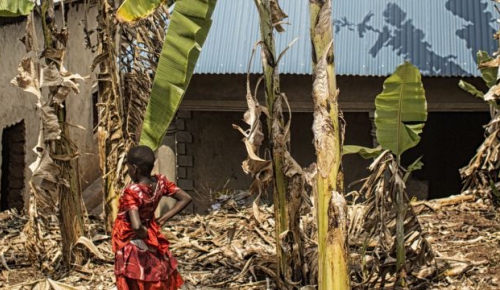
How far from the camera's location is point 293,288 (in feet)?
27.5

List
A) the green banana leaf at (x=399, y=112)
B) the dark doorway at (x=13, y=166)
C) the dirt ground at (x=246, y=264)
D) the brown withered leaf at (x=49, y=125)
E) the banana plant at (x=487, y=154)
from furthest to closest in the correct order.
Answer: the dark doorway at (x=13, y=166) → the banana plant at (x=487, y=154) → the dirt ground at (x=246, y=264) → the brown withered leaf at (x=49, y=125) → the green banana leaf at (x=399, y=112)

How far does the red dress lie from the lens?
7.18 meters

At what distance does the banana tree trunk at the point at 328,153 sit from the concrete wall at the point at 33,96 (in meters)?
4.54

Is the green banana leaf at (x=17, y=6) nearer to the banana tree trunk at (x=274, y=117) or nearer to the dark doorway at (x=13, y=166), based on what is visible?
the banana tree trunk at (x=274, y=117)

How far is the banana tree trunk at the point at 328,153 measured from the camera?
7.03 meters

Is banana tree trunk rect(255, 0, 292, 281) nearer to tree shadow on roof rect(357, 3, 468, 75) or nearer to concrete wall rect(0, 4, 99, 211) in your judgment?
concrete wall rect(0, 4, 99, 211)

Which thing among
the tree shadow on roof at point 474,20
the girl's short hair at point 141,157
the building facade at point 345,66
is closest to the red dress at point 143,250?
the girl's short hair at point 141,157

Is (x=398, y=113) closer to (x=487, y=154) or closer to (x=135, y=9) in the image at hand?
(x=135, y=9)

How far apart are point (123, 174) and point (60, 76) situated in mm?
1422

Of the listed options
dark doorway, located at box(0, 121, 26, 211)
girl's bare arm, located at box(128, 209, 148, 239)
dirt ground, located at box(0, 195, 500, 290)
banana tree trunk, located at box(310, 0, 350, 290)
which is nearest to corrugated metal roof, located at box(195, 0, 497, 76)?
dirt ground, located at box(0, 195, 500, 290)

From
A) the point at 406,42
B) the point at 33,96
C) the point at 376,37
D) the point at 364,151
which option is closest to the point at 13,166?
the point at 33,96

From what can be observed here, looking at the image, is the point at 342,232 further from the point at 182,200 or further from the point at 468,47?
the point at 468,47

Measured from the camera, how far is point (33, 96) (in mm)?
15086

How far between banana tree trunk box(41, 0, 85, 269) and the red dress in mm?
2013
